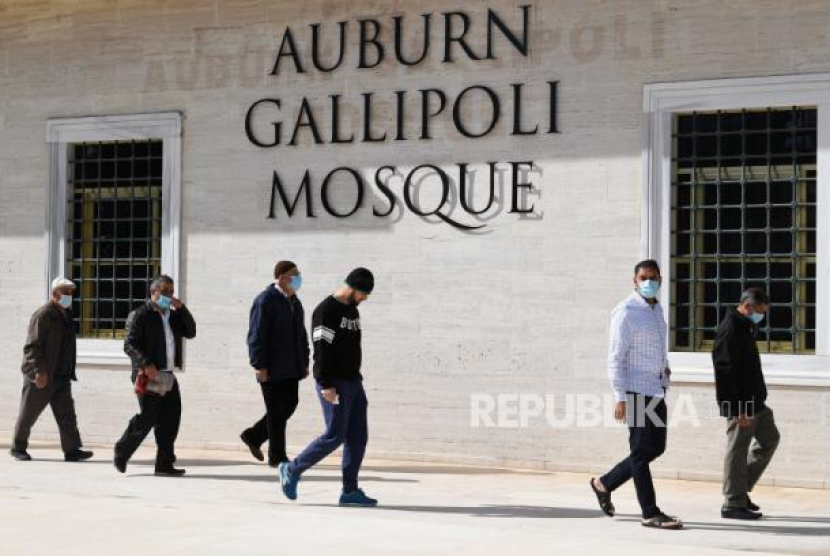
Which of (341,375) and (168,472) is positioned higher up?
(341,375)

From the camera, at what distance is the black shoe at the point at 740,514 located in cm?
1120

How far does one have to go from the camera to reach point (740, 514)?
11.2 metres

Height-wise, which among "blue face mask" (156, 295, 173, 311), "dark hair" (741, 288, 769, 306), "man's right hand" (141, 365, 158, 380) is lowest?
"man's right hand" (141, 365, 158, 380)

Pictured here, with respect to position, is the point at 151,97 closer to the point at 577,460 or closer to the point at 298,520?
the point at 577,460

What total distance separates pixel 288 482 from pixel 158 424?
2.31 metres

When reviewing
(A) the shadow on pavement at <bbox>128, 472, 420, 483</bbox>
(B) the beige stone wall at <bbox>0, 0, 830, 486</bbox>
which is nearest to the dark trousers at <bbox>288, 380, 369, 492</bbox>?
(A) the shadow on pavement at <bbox>128, 472, 420, 483</bbox>

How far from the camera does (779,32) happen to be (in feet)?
43.9

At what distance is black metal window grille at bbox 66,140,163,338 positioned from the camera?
1684 cm

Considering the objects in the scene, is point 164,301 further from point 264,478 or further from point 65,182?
point 65,182

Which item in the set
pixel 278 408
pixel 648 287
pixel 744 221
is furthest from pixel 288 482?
pixel 744 221

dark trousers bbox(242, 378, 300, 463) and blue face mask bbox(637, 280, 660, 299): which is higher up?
blue face mask bbox(637, 280, 660, 299)

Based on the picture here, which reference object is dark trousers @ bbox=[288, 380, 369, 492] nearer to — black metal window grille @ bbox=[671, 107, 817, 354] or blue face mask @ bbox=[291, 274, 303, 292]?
blue face mask @ bbox=[291, 274, 303, 292]

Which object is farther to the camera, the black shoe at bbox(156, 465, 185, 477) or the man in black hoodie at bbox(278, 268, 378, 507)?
the black shoe at bbox(156, 465, 185, 477)

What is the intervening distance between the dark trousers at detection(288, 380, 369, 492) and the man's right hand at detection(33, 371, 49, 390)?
13.4 feet
